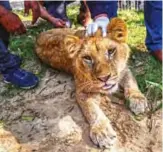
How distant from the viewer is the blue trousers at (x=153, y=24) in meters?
4.13

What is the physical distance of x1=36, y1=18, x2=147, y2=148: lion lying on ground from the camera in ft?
11.1

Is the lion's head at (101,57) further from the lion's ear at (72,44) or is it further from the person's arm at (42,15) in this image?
the person's arm at (42,15)

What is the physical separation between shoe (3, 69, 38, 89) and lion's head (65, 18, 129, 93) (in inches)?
23.2

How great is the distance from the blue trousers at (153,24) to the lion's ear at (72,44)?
3.01 ft

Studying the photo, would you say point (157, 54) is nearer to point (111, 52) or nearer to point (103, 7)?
point (103, 7)

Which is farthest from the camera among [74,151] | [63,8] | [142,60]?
[63,8]

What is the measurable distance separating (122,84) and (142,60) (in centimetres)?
62

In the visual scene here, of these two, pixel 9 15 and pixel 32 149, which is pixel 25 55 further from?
pixel 32 149

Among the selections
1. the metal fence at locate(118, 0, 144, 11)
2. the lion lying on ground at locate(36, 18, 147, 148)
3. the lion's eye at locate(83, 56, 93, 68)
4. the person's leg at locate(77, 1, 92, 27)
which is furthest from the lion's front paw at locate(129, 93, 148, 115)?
the metal fence at locate(118, 0, 144, 11)

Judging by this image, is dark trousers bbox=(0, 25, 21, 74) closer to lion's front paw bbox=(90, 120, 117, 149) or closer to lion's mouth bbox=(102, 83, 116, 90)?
lion's mouth bbox=(102, 83, 116, 90)

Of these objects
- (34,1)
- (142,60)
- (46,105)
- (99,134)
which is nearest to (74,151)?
(99,134)

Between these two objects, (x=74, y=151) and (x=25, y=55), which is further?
(x=25, y=55)

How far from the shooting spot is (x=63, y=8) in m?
5.11

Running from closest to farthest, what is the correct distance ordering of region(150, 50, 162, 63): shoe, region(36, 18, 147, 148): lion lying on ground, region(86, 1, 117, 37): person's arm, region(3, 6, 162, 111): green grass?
1. region(36, 18, 147, 148): lion lying on ground
2. region(86, 1, 117, 37): person's arm
3. region(3, 6, 162, 111): green grass
4. region(150, 50, 162, 63): shoe
